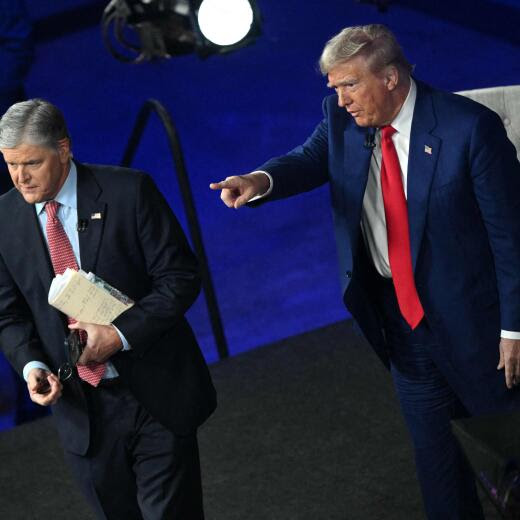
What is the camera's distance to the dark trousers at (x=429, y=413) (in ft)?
9.35

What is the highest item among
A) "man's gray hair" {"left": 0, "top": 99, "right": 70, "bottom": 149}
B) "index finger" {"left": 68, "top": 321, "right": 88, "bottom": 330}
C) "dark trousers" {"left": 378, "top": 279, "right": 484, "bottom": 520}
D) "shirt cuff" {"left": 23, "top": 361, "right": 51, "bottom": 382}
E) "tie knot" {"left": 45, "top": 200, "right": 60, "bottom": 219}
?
"man's gray hair" {"left": 0, "top": 99, "right": 70, "bottom": 149}

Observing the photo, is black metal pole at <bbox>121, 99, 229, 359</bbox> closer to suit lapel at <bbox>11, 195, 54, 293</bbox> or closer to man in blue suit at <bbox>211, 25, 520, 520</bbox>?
man in blue suit at <bbox>211, 25, 520, 520</bbox>

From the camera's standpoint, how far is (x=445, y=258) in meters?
2.66

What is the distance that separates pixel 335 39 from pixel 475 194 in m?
0.48

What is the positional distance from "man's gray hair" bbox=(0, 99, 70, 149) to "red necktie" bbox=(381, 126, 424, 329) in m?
0.77

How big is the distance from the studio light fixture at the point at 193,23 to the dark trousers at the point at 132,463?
214 centimetres

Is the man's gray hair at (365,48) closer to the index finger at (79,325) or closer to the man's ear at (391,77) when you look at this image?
the man's ear at (391,77)

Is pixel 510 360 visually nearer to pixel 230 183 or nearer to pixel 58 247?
pixel 230 183

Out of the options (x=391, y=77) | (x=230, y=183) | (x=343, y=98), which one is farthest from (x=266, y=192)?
(x=391, y=77)

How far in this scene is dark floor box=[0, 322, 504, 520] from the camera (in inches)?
142

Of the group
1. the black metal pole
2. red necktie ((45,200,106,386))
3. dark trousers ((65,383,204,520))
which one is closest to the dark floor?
the black metal pole

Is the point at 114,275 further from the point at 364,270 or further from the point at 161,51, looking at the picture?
the point at 161,51

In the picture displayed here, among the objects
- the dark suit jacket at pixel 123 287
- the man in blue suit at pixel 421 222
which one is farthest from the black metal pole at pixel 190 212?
the dark suit jacket at pixel 123 287

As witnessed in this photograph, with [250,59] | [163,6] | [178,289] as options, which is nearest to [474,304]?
[178,289]
